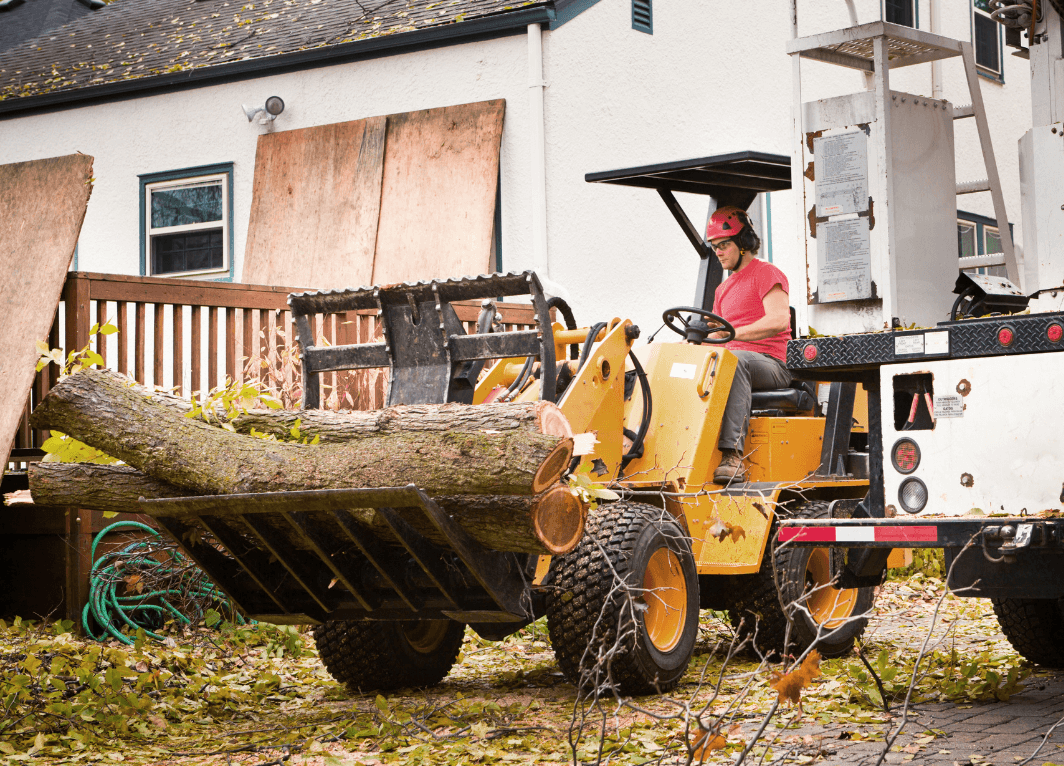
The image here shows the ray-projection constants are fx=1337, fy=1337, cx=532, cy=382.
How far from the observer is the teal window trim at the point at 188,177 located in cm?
1397

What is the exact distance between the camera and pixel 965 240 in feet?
21.3

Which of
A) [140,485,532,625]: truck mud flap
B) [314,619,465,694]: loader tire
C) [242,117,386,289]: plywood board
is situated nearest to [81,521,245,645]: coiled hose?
[314,619,465,694]: loader tire

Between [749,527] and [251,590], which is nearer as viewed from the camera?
[251,590]

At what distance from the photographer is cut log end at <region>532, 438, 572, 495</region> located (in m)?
4.71

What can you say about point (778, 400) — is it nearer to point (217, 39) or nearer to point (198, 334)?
point (198, 334)

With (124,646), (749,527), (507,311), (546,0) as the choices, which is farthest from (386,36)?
(749,527)

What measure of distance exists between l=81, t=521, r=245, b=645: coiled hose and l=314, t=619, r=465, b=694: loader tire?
67.1 inches

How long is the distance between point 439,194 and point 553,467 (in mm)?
8113

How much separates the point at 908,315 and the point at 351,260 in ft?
25.5

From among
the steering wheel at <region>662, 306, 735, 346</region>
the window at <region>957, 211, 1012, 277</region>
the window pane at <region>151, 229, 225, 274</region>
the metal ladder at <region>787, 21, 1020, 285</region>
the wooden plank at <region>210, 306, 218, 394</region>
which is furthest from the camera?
the window pane at <region>151, 229, 225, 274</region>

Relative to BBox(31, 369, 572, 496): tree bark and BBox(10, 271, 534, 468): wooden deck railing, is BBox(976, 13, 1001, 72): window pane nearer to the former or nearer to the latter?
BBox(10, 271, 534, 468): wooden deck railing

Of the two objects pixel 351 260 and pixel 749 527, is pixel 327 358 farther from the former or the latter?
→ pixel 351 260

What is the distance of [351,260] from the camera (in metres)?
12.8

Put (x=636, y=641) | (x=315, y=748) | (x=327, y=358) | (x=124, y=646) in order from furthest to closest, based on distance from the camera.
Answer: (x=124, y=646) → (x=327, y=358) → (x=636, y=641) → (x=315, y=748)
